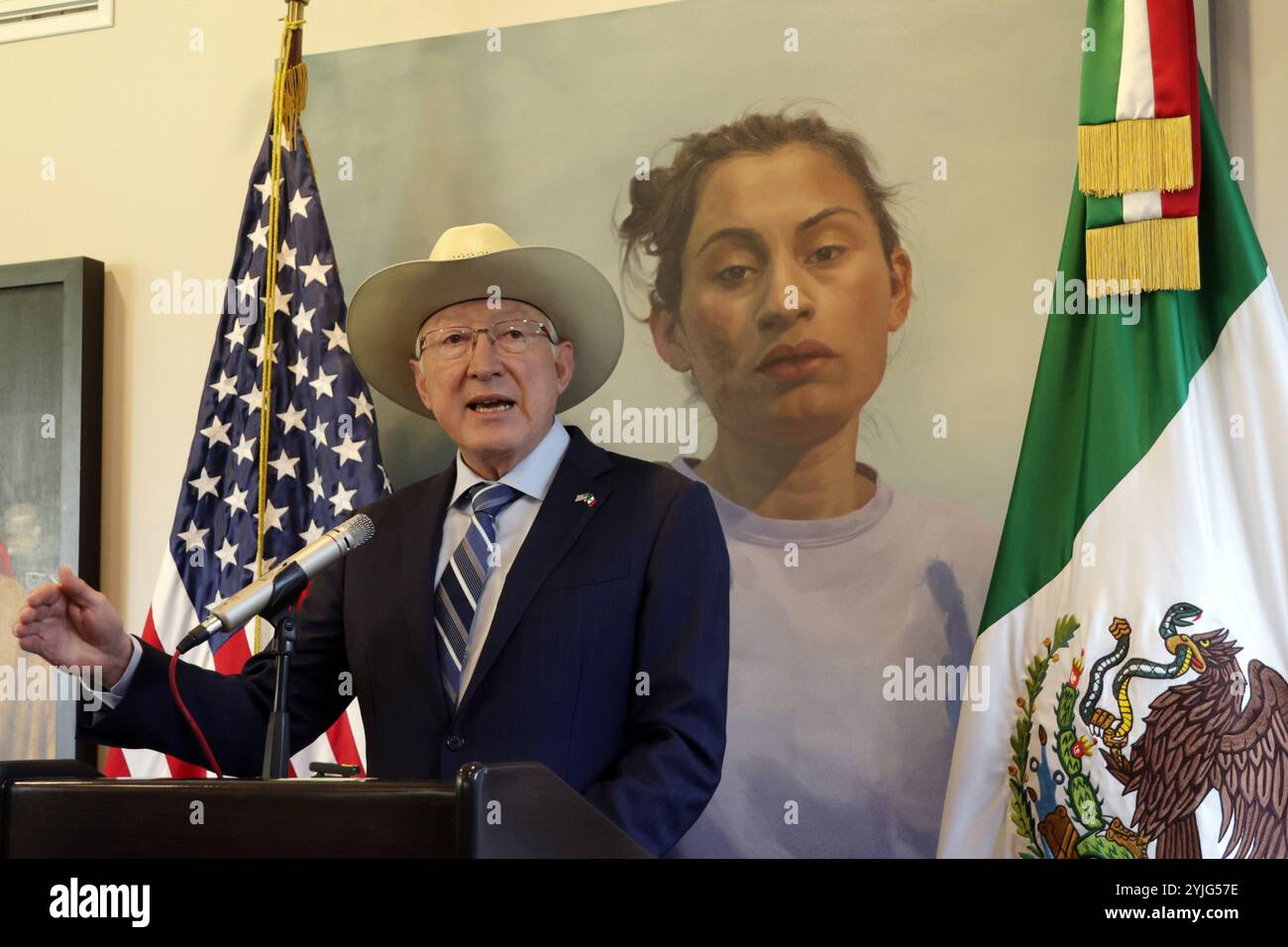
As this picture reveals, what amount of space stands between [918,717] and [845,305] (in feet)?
2.73

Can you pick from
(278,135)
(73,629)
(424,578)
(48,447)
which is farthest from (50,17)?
(73,629)

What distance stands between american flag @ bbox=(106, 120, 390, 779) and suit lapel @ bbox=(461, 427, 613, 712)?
29.1 inches

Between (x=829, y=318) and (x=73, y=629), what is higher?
(x=829, y=318)

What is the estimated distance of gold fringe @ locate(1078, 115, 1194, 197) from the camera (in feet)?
7.72

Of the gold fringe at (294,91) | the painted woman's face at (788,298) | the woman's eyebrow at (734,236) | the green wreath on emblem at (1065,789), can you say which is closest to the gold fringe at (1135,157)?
the painted woman's face at (788,298)

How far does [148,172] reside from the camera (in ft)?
11.2

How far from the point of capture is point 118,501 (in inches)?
131

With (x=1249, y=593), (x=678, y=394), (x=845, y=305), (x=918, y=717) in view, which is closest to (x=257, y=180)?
(x=678, y=394)

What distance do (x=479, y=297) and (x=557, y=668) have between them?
722 millimetres

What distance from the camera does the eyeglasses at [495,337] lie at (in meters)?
2.38

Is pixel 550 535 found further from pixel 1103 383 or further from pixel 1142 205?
pixel 1142 205

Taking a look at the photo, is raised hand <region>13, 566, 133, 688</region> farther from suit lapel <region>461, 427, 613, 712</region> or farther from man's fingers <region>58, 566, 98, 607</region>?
suit lapel <region>461, 427, 613, 712</region>

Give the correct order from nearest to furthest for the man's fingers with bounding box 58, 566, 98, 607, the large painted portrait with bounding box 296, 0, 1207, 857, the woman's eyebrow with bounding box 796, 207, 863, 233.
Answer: the man's fingers with bounding box 58, 566, 98, 607, the large painted portrait with bounding box 296, 0, 1207, 857, the woman's eyebrow with bounding box 796, 207, 863, 233

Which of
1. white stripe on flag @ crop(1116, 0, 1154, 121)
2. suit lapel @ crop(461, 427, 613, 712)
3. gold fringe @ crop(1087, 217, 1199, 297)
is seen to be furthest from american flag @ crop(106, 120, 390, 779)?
white stripe on flag @ crop(1116, 0, 1154, 121)
